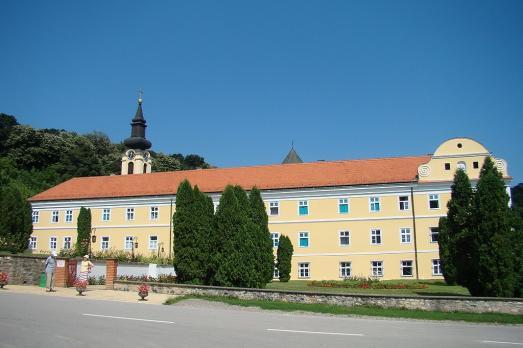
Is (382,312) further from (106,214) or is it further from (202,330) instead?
(106,214)

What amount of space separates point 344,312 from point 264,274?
274 inches

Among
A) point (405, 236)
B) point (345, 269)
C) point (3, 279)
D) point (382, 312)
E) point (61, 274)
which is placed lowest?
point (382, 312)

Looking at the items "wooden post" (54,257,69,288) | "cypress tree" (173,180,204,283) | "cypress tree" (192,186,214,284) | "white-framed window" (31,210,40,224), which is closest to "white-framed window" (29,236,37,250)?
"white-framed window" (31,210,40,224)

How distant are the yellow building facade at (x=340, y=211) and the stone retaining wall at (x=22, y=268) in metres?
19.6

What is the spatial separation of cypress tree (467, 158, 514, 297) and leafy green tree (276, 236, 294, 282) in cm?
1857

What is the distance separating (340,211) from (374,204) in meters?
2.87

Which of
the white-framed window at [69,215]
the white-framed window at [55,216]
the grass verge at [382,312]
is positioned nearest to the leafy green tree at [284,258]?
the grass verge at [382,312]

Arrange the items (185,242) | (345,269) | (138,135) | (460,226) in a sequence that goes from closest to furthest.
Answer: (460,226)
(185,242)
(345,269)
(138,135)

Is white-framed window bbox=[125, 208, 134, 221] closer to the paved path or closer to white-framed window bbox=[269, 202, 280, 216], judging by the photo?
white-framed window bbox=[269, 202, 280, 216]

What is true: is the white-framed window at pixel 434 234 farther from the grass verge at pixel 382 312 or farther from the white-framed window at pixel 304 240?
the grass verge at pixel 382 312

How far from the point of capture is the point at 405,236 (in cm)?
3875

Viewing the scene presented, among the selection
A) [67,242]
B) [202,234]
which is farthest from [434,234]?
[67,242]

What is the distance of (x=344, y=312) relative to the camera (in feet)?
54.5

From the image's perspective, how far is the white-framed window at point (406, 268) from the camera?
3800 centimetres
